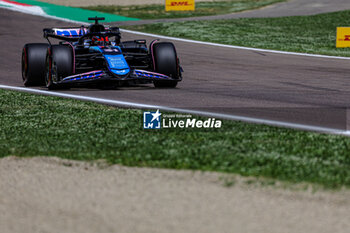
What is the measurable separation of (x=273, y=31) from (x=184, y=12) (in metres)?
8.73

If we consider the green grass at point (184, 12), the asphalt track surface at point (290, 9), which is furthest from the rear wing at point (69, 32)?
the green grass at point (184, 12)

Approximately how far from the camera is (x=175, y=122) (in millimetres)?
9008

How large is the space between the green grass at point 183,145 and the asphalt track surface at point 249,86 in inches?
50.3

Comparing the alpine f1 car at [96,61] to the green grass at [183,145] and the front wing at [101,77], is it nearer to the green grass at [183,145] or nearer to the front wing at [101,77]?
the front wing at [101,77]

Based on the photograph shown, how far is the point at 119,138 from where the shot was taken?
26.2ft

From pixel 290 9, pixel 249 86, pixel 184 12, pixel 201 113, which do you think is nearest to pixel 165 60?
pixel 249 86

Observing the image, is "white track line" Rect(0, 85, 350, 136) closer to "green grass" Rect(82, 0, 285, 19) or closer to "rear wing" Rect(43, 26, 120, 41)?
"rear wing" Rect(43, 26, 120, 41)

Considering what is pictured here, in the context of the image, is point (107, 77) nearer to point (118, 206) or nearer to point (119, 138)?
point (119, 138)

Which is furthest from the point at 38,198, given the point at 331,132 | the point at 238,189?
the point at 331,132

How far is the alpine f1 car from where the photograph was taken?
12.6 metres

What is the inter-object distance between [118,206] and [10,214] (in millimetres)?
823

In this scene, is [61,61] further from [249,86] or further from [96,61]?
[249,86]
